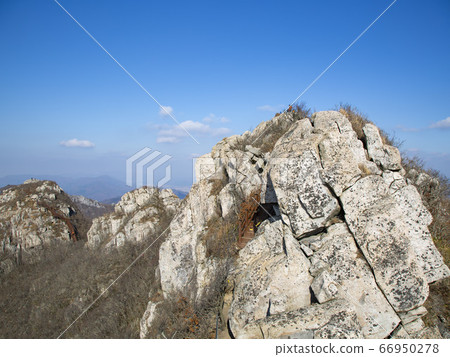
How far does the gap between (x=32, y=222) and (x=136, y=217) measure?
3670cm

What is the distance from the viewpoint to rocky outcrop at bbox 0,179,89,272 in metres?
52.6

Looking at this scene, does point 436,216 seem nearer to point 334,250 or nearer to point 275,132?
point 334,250

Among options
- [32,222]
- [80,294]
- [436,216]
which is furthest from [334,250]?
[32,222]

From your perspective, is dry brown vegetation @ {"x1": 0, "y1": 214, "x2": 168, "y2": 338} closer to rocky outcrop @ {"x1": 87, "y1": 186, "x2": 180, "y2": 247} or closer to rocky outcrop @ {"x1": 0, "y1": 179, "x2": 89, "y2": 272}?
rocky outcrop @ {"x1": 87, "y1": 186, "x2": 180, "y2": 247}

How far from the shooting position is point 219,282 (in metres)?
7.52

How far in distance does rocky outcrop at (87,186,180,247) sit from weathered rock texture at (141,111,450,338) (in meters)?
25.4

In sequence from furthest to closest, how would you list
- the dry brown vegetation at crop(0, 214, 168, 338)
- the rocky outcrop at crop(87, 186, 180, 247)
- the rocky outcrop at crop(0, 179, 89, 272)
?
the rocky outcrop at crop(0, 179, 89, 272)
the rocky outcrop at crop(87, 186, 180, 247)
the dry brown vegetation at crop(0, 214, 168, 338)

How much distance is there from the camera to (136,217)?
33938 millimetres

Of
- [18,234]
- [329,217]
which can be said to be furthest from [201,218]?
[18,234]

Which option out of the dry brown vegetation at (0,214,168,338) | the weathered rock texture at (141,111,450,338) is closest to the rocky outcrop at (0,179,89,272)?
the dry brown vegetation at (0,214,168,338)

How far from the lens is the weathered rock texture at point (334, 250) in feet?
18.3

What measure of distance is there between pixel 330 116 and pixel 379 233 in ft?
12.8

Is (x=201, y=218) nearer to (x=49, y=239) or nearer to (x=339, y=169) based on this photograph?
(x=339, y=169)
